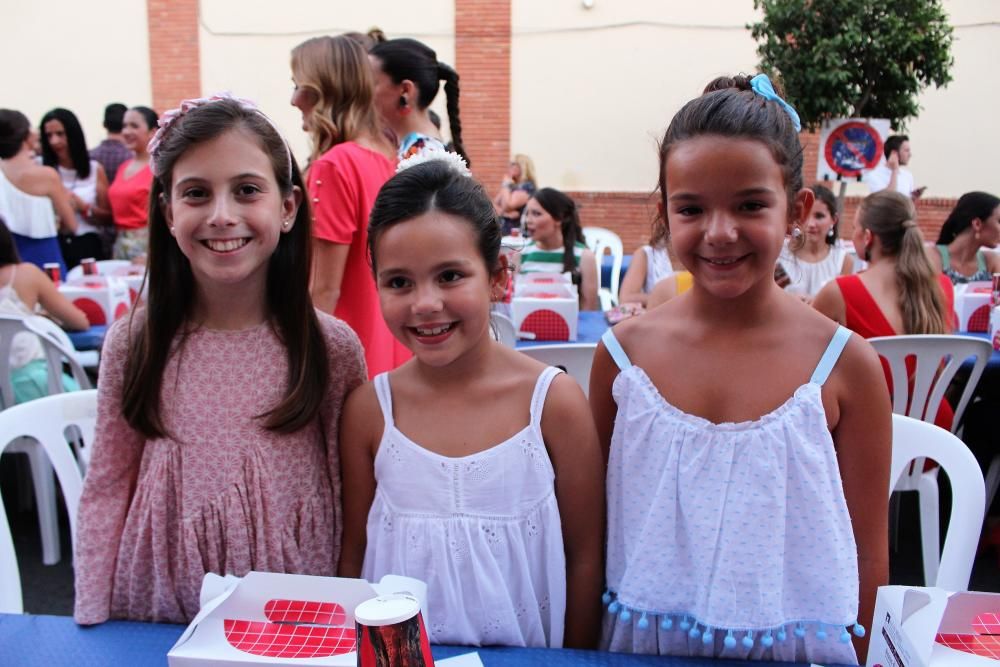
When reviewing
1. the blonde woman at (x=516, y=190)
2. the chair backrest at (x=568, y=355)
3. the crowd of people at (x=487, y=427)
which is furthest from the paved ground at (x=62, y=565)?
the blonde woman at (x=516, y=190)

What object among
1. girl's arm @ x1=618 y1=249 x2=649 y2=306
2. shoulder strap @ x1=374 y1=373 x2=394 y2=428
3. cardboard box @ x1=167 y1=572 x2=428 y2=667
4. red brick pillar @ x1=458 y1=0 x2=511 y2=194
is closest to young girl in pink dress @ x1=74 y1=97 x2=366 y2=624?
shoulder strap @ x1=374 y1=373 x2=394 y2=428

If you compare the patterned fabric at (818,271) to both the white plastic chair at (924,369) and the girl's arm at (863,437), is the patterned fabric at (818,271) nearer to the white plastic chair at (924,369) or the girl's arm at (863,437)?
the white plastic chair at (924,369)

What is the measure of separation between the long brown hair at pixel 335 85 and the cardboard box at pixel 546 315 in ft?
3.62

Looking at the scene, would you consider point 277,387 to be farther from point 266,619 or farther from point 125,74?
point 125,74

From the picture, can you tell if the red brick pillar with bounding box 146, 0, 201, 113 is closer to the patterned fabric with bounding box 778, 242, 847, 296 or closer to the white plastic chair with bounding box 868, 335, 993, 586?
the patterned fabric with bounding box 778, 242, 847, 296

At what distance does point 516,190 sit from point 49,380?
6.15 metres

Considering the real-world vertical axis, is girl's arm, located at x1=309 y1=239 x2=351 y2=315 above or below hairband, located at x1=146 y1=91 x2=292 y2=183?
below

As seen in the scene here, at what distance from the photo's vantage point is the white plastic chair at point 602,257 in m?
5.21

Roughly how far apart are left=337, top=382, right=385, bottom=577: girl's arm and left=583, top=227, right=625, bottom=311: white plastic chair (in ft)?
11.1

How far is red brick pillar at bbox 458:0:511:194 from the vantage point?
949cm

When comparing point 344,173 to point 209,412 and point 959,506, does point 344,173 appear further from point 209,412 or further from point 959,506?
point 959,506

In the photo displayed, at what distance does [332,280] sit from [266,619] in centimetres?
141

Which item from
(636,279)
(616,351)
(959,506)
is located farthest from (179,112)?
(636,279)

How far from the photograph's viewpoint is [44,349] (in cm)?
312
